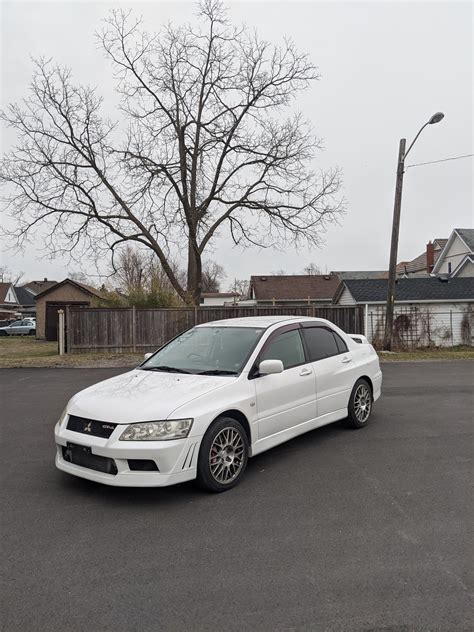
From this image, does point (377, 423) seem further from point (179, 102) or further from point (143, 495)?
point (179, 102)

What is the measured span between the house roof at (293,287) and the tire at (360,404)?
36876mm

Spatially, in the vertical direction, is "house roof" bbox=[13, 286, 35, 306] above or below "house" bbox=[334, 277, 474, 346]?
above

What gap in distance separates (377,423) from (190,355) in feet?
9.95

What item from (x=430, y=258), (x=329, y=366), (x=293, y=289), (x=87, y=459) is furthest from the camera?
(x=293, y=289)

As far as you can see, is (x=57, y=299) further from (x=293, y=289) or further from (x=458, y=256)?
(x=458, y=256)

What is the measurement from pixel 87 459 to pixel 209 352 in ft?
5.80

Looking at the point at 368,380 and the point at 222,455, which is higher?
the point at 368,380

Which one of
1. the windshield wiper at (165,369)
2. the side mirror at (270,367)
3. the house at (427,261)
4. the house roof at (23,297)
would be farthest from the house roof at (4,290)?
the side mirror at (270,367)

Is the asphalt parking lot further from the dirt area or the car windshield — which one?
the dirt area

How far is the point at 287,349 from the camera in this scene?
205 inches

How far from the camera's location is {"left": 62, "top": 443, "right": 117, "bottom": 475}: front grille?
3.75 m

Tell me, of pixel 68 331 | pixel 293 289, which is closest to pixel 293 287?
pixel 293 289

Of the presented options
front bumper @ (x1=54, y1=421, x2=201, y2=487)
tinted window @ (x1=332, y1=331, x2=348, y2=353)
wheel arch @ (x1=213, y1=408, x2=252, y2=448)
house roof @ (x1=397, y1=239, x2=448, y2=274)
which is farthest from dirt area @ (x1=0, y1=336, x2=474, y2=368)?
house roof @ (x1=397, y1=239, x2=448, y2=274)

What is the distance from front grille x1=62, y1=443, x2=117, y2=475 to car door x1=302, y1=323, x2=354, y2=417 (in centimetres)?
252
